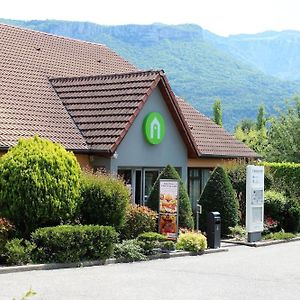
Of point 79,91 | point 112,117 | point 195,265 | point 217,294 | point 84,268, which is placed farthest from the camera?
point 79,91

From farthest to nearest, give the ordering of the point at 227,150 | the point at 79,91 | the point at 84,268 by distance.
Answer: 1. the point at 227,150
2. the point at 79,91
3. the point at 84,268

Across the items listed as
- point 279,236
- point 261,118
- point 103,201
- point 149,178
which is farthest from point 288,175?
point 261,118

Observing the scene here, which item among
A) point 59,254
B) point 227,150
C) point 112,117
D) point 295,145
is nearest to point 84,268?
point 59,254

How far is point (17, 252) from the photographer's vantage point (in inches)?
657

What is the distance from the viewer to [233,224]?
88.4ft

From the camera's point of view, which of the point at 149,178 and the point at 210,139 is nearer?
the point at 149,178

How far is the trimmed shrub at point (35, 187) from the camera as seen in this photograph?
18.6 meters

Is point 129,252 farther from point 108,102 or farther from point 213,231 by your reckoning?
point 108,102

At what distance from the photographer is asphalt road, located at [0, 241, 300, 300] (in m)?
13.2

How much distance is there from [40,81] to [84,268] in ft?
44.9

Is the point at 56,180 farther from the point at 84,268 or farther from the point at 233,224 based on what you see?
the point at 233,224

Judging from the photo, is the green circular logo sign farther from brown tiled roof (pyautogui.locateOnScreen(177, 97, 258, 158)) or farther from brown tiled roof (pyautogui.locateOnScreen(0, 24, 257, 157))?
brown tiled roof (pyautogui.locateOnScreen(177, 97, 258, 158))

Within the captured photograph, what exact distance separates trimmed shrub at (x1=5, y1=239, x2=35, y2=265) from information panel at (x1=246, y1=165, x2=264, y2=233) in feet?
34.5

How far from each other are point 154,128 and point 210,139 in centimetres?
673
